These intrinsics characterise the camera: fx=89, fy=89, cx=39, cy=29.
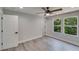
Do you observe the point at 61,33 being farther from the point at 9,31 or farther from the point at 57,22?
the point at 9,31

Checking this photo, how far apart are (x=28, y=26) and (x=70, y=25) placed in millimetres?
3179

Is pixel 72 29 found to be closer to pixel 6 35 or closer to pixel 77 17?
pixel 77 17

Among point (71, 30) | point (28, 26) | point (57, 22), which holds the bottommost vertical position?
point (71, 30)

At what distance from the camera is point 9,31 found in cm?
491

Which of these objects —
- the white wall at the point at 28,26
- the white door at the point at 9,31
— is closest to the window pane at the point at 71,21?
the white wall at the point at 28,26

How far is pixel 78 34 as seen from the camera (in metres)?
→ 5.58

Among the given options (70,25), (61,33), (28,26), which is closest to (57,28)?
(61,33)

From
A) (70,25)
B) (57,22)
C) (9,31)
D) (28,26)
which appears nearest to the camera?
(9,31)

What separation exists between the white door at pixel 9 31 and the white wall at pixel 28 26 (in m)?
0.61

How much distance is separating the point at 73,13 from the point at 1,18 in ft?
14.5

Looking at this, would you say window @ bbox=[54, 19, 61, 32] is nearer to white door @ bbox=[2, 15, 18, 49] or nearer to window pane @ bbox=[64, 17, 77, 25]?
window pane @ bbox=[64, 17, 77, 25]

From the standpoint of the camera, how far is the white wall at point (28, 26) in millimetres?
6199

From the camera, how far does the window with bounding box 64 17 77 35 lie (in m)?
5.93
